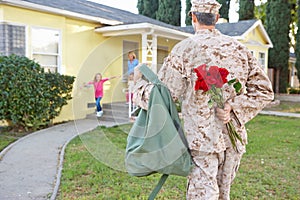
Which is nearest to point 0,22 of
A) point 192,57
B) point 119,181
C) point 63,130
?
point 63,130

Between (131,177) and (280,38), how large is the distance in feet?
61.9

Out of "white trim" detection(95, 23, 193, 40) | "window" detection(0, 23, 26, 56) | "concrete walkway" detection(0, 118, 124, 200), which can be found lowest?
"concrete walkway" detection(0, 118, 124, 200)

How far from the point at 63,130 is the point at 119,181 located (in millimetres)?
4349

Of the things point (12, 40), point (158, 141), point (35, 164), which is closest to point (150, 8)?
point (12, 40)

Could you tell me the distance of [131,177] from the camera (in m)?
4.54

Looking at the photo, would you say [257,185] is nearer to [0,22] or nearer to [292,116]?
[0,22]

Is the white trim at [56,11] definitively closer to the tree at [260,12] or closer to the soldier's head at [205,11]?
the soldier's head at [205,11]

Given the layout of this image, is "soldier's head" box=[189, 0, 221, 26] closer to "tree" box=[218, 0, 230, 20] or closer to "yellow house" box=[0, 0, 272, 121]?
"yellow house" box=[0, 0, 272, 121]

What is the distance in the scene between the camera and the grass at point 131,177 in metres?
2.65

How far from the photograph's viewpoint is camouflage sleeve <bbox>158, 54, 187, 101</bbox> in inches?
78.7

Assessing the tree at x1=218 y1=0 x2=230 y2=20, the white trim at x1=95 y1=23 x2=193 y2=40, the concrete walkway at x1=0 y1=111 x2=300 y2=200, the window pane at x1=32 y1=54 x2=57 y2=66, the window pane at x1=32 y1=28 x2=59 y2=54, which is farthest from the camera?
the tree at x1=218 y1=0 x2=230 y2=20

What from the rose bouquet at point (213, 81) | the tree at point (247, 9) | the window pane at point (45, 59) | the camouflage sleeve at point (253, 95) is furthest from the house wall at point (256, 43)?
the rose bouquet at point (213, 81)

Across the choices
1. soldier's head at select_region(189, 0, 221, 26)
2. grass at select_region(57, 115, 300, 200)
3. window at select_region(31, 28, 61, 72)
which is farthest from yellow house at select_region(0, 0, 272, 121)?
soldier's head at select_region(189, 0, 221, 26)

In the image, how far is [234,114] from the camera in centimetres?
213
